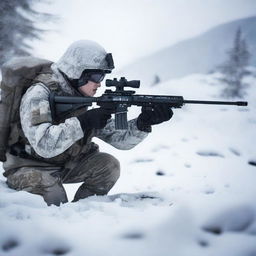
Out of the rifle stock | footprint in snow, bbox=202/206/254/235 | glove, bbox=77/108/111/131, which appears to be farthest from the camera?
the rifle stock

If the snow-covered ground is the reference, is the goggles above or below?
above

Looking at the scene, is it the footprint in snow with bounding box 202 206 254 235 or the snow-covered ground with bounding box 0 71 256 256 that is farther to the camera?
the footprint in snow with bounding box 202 206 254 235

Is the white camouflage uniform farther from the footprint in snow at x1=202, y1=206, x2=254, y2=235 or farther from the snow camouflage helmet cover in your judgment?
the footprint in snow at x1=202, y1=206, x2=254, y2=235

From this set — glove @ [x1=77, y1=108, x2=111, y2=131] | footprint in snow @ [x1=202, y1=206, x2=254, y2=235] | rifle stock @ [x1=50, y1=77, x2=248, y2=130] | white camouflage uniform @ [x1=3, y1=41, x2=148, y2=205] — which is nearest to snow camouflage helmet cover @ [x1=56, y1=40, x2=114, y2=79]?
white camouflage uniform @ [x1=3, y1=41, x2=148, y2=205]

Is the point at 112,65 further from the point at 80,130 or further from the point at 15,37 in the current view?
the point at 15,37

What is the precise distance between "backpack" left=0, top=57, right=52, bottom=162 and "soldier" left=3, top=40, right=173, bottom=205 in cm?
8

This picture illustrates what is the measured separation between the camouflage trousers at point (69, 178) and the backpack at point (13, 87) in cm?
42

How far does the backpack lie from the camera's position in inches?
130

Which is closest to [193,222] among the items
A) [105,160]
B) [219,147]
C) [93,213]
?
[93,213]

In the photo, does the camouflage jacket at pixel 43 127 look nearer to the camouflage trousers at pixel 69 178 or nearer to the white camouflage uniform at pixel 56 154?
the white camouflage uniform at pixel 56 154

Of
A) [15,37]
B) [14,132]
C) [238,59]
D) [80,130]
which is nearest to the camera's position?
[80,130]

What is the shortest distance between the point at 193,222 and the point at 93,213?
36.2 inches

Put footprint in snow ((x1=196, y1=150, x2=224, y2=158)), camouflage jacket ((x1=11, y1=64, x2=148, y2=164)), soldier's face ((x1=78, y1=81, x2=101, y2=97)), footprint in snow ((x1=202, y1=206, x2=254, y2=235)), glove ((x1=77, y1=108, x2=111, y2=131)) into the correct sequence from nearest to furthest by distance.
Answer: footprint in snow ((x1=202, y1=206, x2=254, y2=235)) < camouflage jacket ((x1=11, y1=64, x2=148, y2=164)) < glove ((x1=77, y1=108, x2=111, y2=131)) < soldier's face ((x1=78, y1=81, x2=101, y2=97)) < footprint in snow ((x1=196, y1=150, x2=224, y2=158))

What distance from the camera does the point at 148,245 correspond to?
2.07 m
